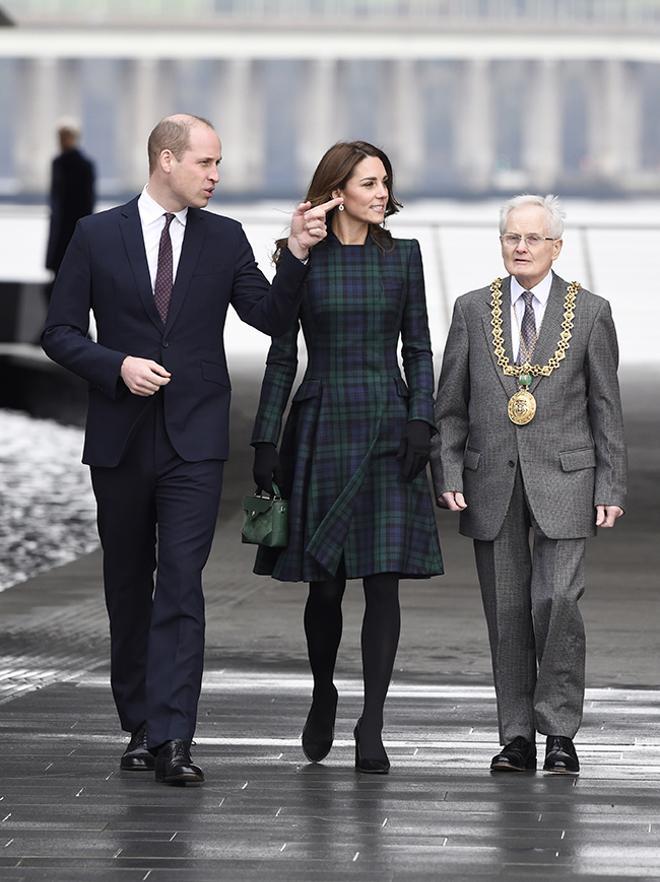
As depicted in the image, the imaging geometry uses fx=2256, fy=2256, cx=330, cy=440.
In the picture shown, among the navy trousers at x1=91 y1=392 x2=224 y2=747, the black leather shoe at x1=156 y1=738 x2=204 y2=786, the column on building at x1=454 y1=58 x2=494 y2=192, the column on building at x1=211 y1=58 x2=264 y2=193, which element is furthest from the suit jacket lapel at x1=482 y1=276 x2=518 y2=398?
the column on building at x1=454 y1=58 x2=494 y2=192

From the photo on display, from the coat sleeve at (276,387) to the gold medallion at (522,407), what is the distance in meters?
0.61

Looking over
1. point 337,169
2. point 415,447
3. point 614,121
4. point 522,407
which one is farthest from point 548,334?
point 614,121

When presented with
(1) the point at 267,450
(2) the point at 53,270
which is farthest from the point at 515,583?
(2) the point at 53,270

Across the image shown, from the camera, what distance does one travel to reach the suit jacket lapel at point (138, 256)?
6.02 metres

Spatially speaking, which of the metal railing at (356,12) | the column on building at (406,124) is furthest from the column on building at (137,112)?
the column on building at (406,124)

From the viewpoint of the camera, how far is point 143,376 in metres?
5.83

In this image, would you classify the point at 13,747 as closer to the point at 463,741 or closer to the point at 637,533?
the point at 463,741

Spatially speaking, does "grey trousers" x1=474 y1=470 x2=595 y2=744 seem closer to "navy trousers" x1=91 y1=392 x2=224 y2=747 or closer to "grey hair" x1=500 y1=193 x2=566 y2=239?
"grey hair" x1=500 y1=193 x2=566 y2=239

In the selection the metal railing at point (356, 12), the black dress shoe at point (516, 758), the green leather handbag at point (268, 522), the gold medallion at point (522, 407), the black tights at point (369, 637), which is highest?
the metal railing at point (356, 12)

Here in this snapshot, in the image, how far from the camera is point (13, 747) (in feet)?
21.1

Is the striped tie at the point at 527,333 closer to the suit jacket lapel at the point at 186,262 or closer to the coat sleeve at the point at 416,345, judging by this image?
the coat sleeve at the point at 416,345

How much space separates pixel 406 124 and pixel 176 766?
346 ft

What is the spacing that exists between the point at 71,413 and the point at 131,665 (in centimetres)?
1235

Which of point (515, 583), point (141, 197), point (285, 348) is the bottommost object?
point (515, 583)
